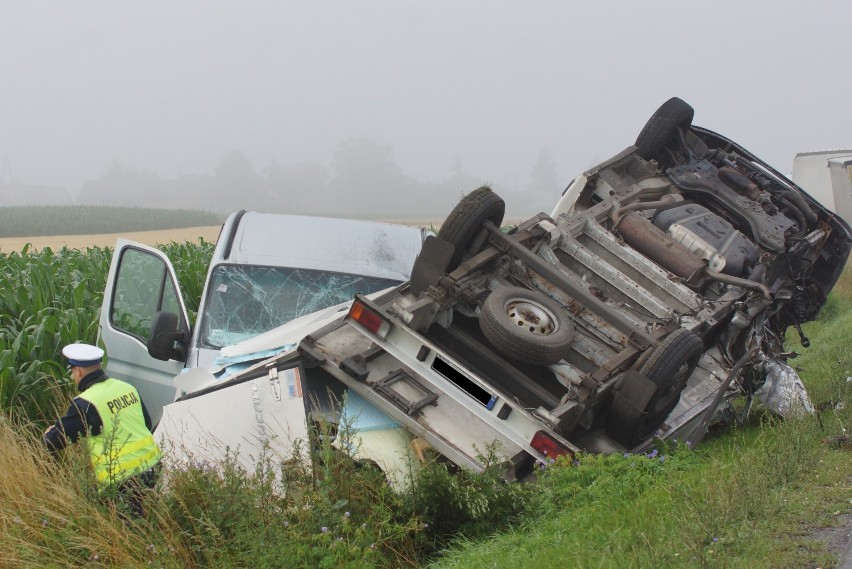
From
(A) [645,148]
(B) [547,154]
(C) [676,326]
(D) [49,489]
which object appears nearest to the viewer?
(D) [49,489]

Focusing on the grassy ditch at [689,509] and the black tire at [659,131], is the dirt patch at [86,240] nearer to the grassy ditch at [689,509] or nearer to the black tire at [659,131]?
the black tire at [659,131]

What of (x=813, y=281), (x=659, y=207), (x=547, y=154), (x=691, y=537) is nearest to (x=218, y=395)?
(x=691, y=537)

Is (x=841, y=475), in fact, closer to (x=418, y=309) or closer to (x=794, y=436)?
(x=794, y=436)

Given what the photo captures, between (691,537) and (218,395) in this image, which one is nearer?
(691,537)

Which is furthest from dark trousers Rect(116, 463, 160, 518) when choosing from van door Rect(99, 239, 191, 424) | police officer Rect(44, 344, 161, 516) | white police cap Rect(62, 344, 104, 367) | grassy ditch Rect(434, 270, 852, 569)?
van door Rect(99, 239, 191, 424)

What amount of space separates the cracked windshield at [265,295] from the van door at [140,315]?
1.03 ft

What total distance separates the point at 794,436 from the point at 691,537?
210 cm

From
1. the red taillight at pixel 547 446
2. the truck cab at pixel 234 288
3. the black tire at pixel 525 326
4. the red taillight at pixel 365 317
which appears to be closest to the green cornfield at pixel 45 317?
the truck cab at pixel 234 288

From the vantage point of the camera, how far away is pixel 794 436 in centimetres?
580

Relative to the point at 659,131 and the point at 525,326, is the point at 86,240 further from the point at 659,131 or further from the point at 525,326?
the point at 525,326

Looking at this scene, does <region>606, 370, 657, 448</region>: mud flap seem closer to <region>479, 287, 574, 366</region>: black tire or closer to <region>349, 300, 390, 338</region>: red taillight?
<region>479, 287, 574, 366</region>: black tire

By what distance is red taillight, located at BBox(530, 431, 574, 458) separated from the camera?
5.36 meters

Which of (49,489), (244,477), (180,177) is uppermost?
(244,477)

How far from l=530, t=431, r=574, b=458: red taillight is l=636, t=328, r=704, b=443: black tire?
2.29 ft
